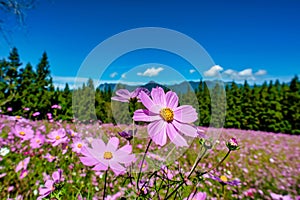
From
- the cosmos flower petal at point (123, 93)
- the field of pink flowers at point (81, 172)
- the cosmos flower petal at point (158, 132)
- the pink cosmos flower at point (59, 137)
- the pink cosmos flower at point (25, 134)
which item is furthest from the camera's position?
the field of pink flowers at point (81, 172)

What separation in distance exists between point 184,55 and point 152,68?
0.06 meters

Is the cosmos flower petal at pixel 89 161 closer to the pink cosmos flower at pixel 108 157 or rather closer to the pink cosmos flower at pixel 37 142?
the pink cosmos flower at pixel 108 157

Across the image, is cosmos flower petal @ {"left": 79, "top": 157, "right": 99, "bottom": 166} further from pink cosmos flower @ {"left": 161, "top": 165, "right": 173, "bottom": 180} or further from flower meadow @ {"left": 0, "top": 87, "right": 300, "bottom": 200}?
pink cosmos flower @ {"left": 161, "top": 165, "right": 173, "bottom": 180}

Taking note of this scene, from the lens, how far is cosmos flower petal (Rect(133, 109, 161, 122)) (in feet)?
1.07

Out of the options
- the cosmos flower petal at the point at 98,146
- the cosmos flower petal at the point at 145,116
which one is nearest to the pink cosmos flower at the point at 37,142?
the cosmos flower petal at the point at 98,146

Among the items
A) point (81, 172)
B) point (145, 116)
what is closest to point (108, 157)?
point (145, 116)

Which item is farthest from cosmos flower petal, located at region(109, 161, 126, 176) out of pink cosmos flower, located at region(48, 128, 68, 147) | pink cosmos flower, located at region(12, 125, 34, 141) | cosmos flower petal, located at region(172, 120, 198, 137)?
pink cosmos flower, located at region(12, 125, 34, 141)

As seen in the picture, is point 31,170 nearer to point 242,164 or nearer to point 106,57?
point 106,57

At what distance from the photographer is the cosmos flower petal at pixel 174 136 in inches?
12.5

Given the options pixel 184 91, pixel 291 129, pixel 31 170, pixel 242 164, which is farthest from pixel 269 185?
pixel 291 129

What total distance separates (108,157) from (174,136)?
0.42 ft

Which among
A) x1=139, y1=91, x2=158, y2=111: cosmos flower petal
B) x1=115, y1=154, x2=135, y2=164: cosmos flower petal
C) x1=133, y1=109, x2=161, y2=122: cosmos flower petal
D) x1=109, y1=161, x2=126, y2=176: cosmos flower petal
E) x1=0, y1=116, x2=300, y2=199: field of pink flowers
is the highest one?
x1=139, y1=91, x2=158, y2=111: cosmos flower petal

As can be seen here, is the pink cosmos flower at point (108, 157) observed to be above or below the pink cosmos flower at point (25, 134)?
above

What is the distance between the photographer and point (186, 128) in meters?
0.34
